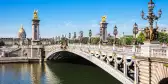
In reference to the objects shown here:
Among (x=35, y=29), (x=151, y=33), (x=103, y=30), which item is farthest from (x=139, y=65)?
(x=35, y=29)

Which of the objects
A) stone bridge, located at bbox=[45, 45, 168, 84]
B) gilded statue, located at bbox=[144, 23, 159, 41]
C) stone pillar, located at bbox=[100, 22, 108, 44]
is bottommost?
stone bridge, located at bbox=[45, 45, 168, 84]

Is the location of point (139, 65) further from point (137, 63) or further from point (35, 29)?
point (35, 29)

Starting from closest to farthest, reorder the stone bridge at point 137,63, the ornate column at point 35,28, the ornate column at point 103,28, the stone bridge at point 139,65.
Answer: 1. the stone bridge at point 139,65
2. the stone bridge at point 137,63
3. the ornate column at point 103,28
4. the ornate column at point 35,28

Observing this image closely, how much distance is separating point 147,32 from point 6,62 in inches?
2121

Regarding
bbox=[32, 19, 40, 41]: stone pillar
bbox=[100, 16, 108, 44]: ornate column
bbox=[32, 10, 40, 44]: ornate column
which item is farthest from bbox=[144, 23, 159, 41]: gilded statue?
bbox=[32, 19, 40, 41]: stone pillar

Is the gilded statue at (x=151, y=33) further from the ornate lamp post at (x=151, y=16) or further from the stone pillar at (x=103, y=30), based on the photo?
the stone pillar at (x=103, y=30)

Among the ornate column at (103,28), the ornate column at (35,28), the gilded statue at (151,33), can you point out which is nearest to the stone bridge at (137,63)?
the gilded statue at (151,33)

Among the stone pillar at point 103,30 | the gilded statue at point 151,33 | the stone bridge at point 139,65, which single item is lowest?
the stone bridge at point 139,65

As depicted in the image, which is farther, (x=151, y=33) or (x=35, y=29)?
(x=35, y=29)

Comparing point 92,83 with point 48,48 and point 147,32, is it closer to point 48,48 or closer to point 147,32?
point 147,32

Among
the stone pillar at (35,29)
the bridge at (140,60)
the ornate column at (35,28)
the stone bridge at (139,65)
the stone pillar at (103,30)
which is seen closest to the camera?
the stone bridge at (139,65)

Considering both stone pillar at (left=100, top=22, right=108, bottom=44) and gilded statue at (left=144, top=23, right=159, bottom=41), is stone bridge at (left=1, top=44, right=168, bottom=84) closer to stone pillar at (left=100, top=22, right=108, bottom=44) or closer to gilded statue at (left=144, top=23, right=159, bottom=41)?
gilded statue at (left=144, top=23, right=159, bottom=41)

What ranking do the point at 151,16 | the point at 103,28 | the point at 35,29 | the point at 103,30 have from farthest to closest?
the point at 35,29 < the point at 103,28 < the point at 103,30 < the point at 151,16

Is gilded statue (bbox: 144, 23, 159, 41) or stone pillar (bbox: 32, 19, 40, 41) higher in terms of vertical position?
stone pillar (bbox: 32, 19, 40, 41)
